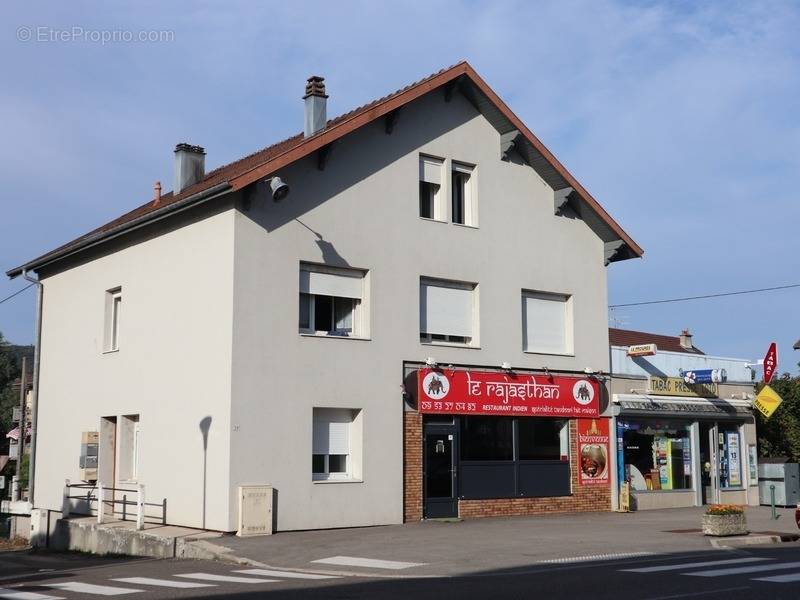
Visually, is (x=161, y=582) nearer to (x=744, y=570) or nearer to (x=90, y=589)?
(x=90, y=589)

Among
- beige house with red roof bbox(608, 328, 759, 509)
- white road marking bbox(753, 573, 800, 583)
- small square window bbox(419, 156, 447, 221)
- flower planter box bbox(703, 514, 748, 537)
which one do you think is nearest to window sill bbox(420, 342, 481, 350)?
small square window bbox(419, 156, 447, 221)

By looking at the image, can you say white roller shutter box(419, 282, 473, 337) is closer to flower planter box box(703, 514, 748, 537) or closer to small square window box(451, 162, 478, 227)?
small square window box(451, 162, 478, 227)

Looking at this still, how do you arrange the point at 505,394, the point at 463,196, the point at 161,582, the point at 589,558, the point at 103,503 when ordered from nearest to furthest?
the point at 161,582 → the point at 589,558 → the point at 103,503 → the point at 505,394 → the point at 463,196

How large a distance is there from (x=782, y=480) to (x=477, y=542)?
1402cm

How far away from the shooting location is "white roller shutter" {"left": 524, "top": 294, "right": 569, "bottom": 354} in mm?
24328

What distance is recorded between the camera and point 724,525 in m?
17.1

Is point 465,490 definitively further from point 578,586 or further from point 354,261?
point 578,586

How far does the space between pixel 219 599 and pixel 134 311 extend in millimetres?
12679

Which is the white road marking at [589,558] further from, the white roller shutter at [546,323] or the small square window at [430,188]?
the small square window at [430,188]

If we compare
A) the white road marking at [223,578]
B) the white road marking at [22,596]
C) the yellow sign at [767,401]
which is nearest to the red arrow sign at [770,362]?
the yellow sign at [767,401]

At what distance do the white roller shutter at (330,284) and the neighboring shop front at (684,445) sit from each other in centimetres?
806

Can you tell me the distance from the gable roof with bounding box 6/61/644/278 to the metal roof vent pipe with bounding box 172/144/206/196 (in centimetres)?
27

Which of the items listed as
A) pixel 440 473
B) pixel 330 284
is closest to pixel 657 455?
pixel 440 473

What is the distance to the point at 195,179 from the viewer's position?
2530 cm
